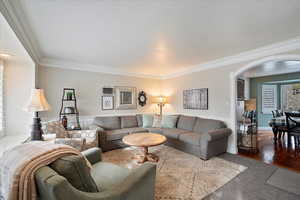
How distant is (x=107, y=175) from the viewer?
1609 millimetres

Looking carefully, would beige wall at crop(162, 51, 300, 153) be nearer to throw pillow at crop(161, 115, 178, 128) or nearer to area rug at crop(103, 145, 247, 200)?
throw pillow at crop(161, 115, 178, 128)

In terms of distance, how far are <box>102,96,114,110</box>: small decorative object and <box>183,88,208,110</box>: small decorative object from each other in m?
2.46

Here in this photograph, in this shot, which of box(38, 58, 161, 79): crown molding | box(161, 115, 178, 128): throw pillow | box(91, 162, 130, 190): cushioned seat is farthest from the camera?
box(161, 115, 178, 128): throw pillow

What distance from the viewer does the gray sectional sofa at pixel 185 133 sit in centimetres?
318

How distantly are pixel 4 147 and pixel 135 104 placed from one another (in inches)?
137

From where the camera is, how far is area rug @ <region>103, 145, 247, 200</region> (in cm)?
202

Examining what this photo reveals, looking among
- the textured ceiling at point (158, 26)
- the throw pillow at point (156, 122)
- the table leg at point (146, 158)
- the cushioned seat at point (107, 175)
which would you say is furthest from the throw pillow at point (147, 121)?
the cushioned seat at point (107, 175)

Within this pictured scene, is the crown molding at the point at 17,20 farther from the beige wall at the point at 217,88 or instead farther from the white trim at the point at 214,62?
the beige wall at the point at 217,88

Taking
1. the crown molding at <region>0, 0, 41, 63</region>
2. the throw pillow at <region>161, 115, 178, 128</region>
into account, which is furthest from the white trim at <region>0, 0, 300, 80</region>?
the throw pillow at <region>161, 115, 178, 128</region>

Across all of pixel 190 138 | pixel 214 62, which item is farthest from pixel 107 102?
pixel 214 62

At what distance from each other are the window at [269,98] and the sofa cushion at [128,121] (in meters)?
5.81

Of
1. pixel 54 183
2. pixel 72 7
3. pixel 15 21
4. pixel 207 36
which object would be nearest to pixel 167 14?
pixel 207 36

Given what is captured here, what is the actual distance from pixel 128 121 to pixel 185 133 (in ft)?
6.21

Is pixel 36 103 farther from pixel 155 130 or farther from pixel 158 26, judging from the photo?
pixel 155 130
